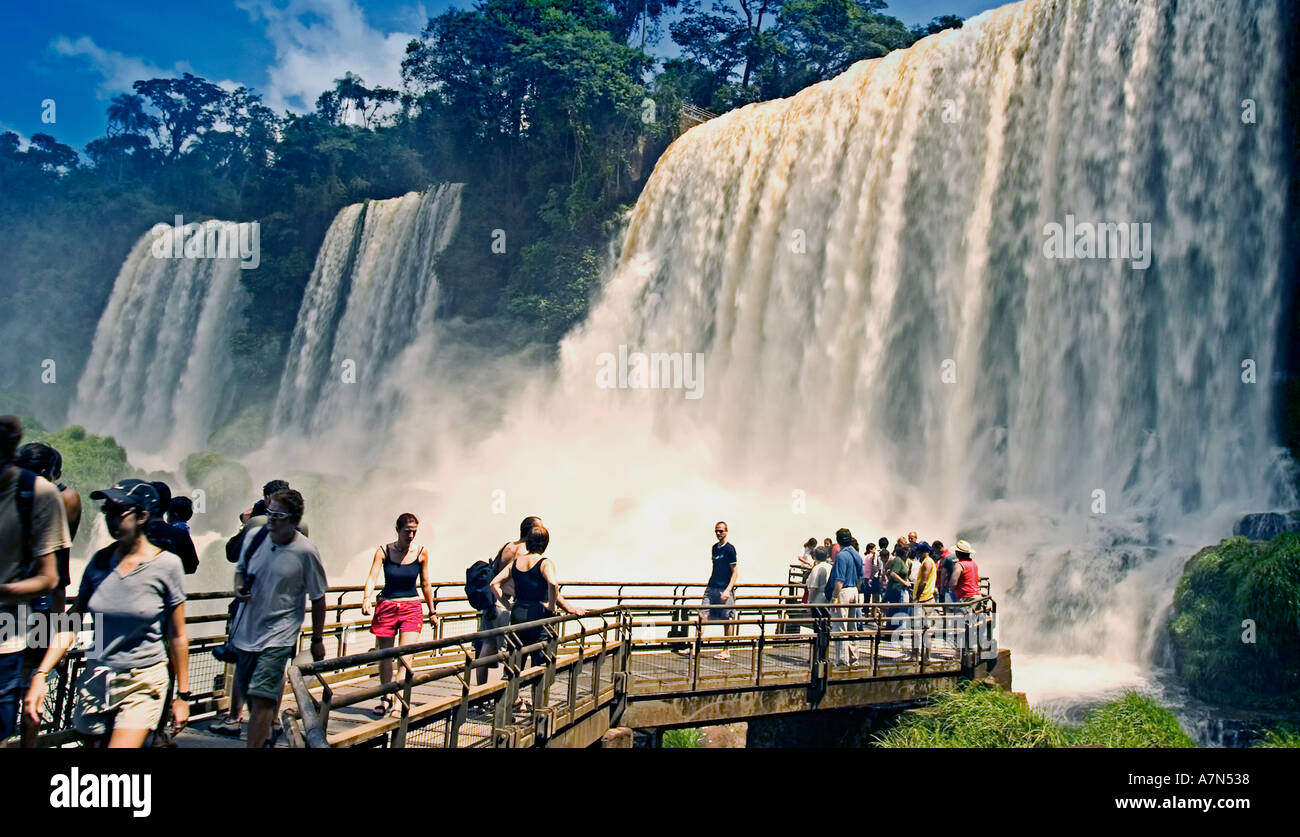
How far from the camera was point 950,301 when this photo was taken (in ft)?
69.5

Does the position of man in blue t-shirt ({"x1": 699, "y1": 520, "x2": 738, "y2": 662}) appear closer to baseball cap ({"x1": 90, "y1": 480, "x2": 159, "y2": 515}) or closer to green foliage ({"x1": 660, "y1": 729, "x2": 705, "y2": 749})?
green foliage ({"x1": 660, "y1": 729, "x2": 705, "y2": 749})

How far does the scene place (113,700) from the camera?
13.6 ft

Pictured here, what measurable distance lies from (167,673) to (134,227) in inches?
2412

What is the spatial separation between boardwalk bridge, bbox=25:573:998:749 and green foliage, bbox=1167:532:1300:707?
404 centimetres

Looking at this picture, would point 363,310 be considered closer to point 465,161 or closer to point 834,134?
point 465,161

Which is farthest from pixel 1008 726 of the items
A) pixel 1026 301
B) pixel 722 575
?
pixel 1026 301

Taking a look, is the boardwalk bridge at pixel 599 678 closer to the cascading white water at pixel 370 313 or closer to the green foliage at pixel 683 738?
the green foliage at pixel 683 738

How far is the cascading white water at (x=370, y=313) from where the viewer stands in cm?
3738

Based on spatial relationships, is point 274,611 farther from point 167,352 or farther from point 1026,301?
point 167,352

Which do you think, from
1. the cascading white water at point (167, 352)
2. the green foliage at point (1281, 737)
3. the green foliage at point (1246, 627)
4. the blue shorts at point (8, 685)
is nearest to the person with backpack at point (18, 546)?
the blue shorts at point (8, 685)

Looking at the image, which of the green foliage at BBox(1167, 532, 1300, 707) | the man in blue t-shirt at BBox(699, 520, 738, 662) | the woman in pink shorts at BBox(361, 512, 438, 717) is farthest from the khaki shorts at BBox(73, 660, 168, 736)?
the green foliage at BBox(1167, 532, 1300, 707)

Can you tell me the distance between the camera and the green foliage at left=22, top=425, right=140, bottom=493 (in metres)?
32.0

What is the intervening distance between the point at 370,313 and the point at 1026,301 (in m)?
26.2
